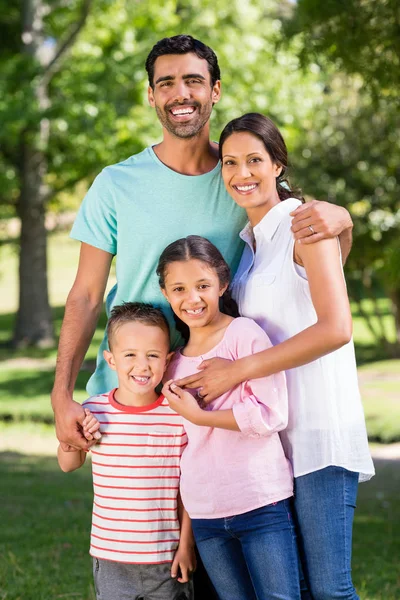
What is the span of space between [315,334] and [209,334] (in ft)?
1.37

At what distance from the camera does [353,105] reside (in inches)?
684

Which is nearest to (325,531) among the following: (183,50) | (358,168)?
(183,50)

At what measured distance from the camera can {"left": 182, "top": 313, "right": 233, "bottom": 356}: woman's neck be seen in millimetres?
2879

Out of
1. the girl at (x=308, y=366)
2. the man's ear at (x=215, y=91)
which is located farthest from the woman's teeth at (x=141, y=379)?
the man's ear at (x=215, y=91)

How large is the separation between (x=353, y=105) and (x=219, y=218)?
49.0 ft

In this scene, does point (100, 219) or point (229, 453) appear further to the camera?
point (100, 219)

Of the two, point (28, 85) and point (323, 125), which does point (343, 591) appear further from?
point (323, 125)

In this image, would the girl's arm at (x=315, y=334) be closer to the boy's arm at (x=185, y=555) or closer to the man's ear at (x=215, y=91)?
the boy's arm at (x=185, y=555)

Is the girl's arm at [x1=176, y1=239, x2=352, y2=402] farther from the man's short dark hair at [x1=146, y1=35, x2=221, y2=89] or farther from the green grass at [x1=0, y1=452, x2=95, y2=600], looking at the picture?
the green grass at [x1=0, y1=452, x2=95, y2=600]

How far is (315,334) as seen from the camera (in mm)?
2619

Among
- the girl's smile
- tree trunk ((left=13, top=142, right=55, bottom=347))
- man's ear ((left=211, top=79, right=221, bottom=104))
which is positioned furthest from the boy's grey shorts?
tree trunk ((left=13, top=142, right=55, bottom=347))

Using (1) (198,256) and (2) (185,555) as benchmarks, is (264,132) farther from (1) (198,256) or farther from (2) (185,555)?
(2) (185,555)

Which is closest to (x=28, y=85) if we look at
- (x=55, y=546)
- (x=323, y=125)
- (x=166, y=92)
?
(x=323, y=125)

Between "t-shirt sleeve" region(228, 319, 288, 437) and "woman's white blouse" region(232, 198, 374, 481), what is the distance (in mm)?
68
